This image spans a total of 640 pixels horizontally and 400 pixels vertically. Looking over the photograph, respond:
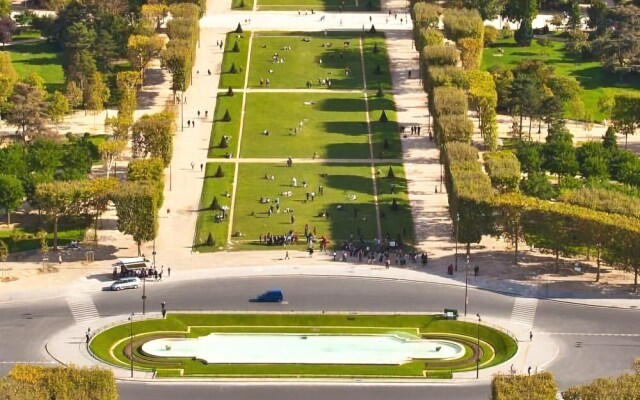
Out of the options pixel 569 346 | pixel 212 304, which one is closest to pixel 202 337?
pixel 212 304

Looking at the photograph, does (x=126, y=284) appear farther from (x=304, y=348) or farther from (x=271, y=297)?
(x=304, y=348)

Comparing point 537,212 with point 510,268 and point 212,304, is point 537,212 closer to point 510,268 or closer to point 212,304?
point 510,268

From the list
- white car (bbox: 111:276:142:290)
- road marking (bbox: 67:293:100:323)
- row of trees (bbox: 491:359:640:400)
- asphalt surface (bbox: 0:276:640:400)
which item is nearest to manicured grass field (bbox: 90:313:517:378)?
asphalt surface (bbox: 0:276:640:400)

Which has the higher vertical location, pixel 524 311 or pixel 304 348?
pixel 524 311

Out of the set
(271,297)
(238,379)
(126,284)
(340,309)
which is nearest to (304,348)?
(238,379)

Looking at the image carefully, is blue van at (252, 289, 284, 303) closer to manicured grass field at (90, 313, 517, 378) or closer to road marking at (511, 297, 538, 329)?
manicured grass field at (90, 313, 517, 378)
